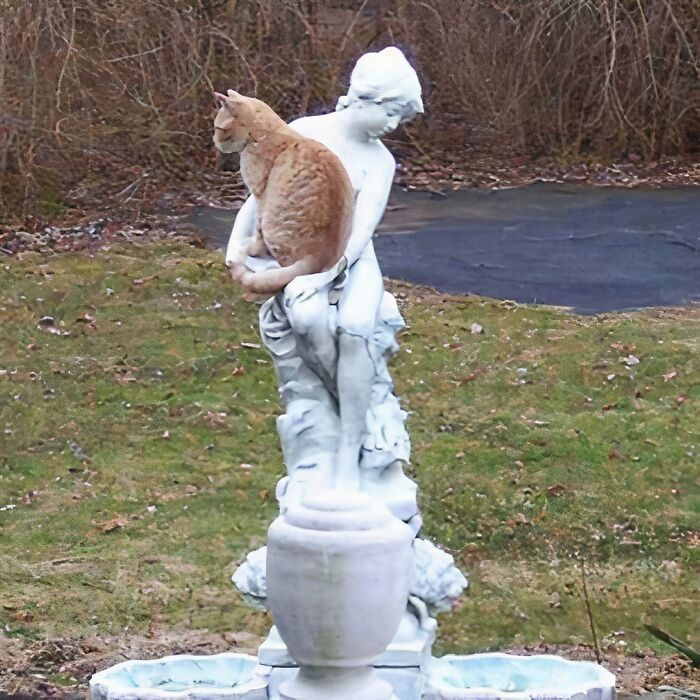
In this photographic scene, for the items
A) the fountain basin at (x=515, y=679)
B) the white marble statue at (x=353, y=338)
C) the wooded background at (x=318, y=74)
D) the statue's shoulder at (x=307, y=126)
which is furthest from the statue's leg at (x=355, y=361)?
the wooded background at (x=318, y=74)

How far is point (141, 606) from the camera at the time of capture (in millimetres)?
6434

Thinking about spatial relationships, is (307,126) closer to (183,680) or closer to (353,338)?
(353,338)

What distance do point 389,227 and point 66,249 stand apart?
1719 mm

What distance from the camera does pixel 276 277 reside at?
13.5 feet

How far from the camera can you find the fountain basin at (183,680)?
13.5 feet

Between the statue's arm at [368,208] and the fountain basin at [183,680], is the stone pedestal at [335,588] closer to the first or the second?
the fountain basin at [183,680]

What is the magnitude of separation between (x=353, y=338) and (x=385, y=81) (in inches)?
27.7

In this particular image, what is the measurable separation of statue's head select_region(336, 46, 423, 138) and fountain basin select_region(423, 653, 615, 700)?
1.47 metres

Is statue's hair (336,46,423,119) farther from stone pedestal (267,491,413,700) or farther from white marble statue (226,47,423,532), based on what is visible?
stone pedestal (267,491,413,700)

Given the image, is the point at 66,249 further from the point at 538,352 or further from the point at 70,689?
the point at 70,689

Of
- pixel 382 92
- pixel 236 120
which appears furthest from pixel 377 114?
pixel 236 120

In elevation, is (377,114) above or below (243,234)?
above

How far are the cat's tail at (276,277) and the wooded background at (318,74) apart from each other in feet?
15.7

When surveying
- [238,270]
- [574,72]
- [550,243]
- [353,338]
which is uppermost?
[238,270]
